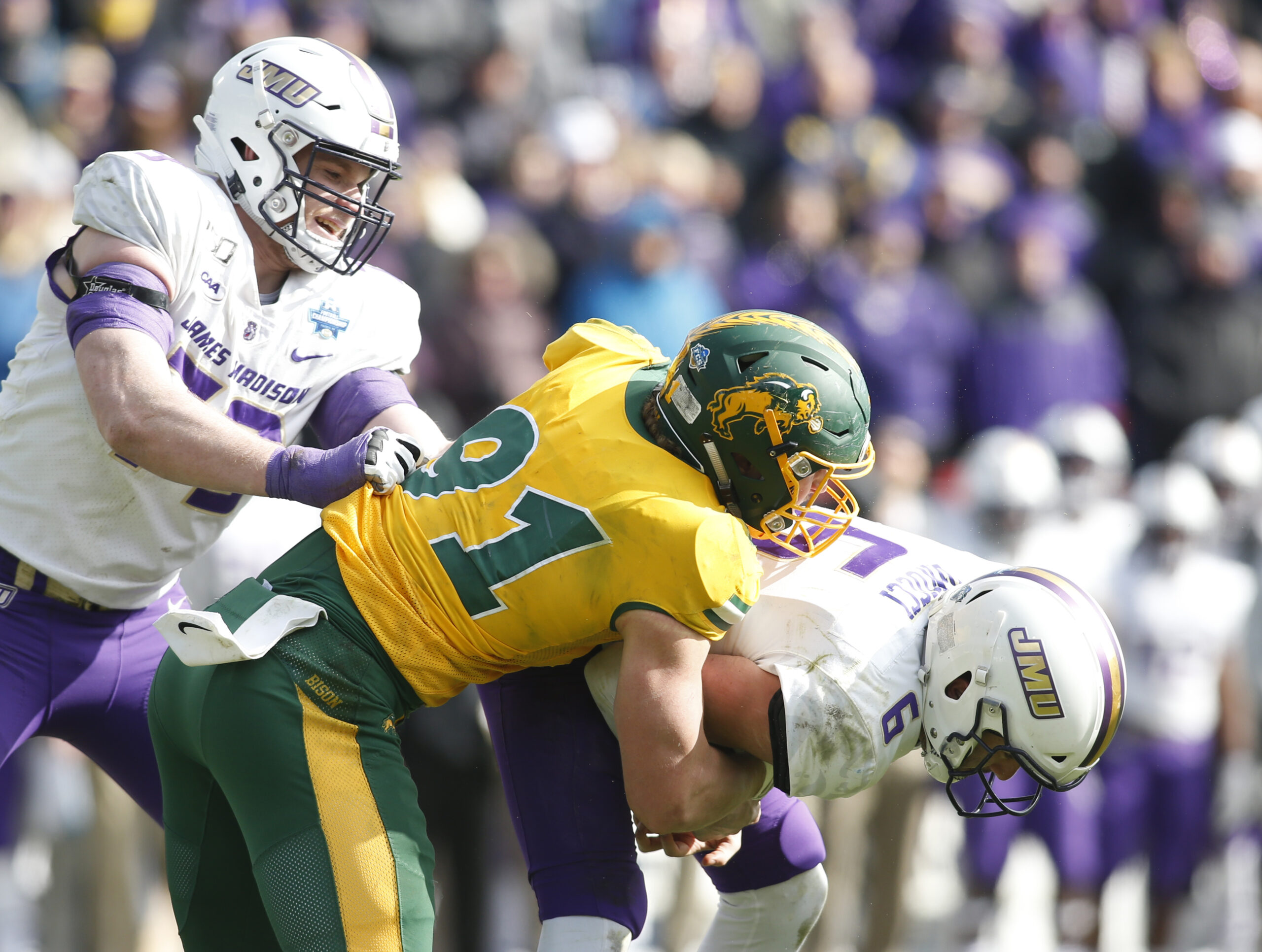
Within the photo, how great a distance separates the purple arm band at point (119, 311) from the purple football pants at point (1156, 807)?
4.80m

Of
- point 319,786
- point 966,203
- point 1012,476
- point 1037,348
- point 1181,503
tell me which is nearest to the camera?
Answer: point 319,786

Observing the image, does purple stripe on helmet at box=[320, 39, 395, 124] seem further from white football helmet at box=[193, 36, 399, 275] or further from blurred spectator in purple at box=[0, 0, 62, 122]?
blurred spectator in purple at box=[0, 0, 62, 122]

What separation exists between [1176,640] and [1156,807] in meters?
0.73

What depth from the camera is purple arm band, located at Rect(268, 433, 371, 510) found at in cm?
303

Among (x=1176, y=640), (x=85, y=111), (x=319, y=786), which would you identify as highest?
(x=319, y=786)

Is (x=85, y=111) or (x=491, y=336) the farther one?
(x=85, y=111)

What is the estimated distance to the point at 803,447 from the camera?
2965 mm

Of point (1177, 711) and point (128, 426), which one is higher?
point (128, 426)

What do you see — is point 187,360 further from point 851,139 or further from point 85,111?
point 851,139

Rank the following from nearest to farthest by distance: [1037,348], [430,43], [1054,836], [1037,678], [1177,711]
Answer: [1037,678], [1054,836], [1177,711], [1037,348], [430,43]

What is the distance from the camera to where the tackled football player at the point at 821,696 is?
3.02 m

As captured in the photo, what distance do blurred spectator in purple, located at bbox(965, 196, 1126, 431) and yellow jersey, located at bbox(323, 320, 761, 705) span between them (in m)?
4.44

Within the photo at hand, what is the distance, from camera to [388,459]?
308 cm

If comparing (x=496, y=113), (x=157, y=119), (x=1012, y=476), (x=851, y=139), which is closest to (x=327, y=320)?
(x=157, y=119)
